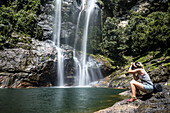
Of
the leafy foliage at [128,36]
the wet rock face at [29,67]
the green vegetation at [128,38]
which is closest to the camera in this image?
the wet rock face at [29,67]

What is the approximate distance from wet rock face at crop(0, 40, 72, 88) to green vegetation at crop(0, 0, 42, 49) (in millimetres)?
3015

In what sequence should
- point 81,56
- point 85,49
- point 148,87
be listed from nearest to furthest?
point 148,87, point 81,56, point 85,49

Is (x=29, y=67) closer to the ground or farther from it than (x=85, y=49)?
closer to the ground

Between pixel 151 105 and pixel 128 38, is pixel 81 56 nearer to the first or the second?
pixel 128 38

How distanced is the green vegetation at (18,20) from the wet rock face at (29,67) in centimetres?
301

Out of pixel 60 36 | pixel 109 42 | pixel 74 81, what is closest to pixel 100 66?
pixel 74 81

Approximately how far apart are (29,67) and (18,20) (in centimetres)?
1389

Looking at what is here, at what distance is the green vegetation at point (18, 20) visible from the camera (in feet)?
86.3

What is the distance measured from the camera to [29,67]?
23.9 m

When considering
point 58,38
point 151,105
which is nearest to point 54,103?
point 151,105

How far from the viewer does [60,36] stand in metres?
36.0

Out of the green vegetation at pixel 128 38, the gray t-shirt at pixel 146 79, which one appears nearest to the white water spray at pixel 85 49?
the green vegetation at pixel 128 38

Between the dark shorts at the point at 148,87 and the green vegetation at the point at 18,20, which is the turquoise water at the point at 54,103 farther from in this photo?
the green vegetation at the point at 18,20

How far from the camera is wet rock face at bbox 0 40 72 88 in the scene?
→ 22.0 meters
